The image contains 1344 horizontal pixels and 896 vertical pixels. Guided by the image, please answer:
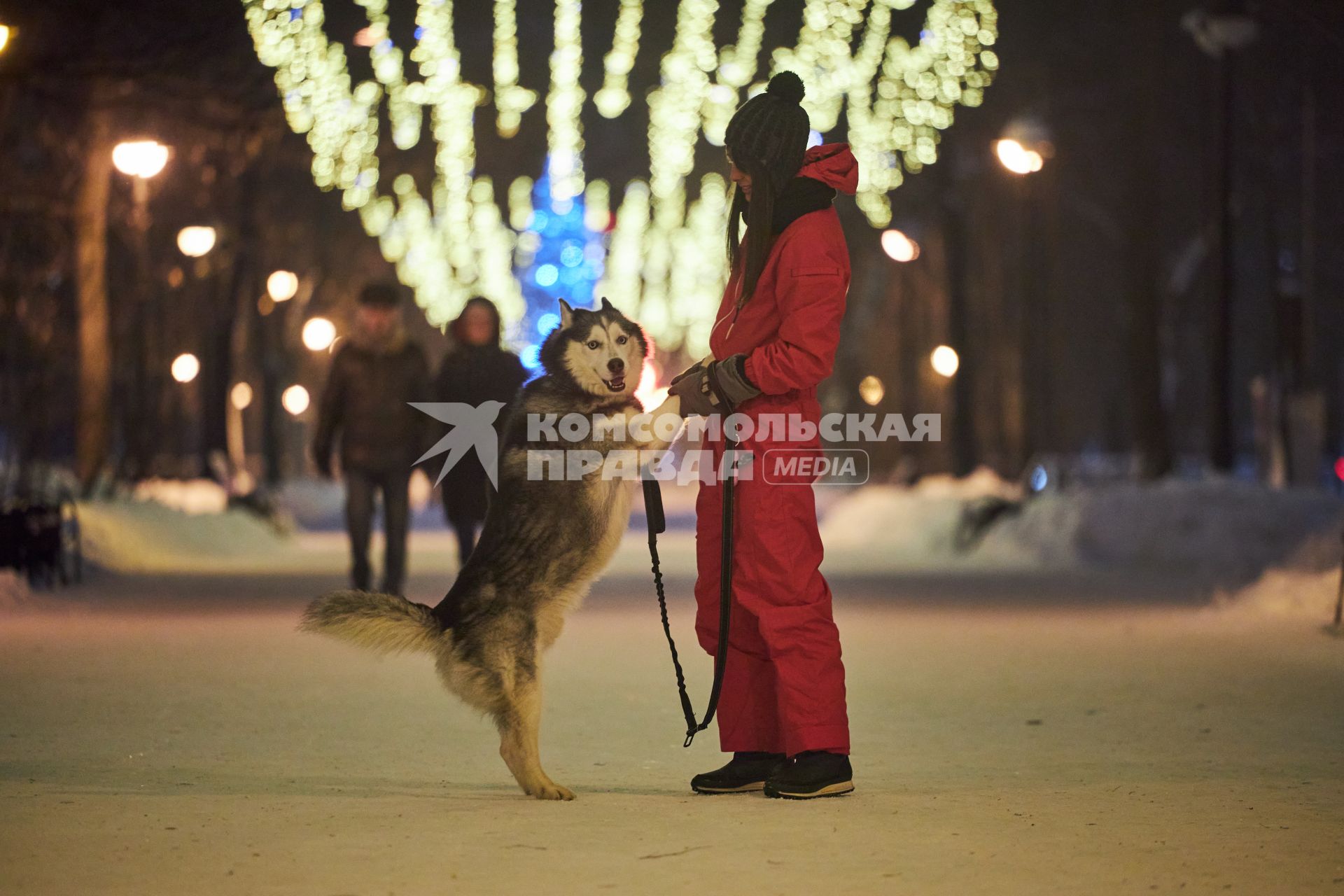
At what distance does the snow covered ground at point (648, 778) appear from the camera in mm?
5250

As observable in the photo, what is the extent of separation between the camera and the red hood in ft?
22.3

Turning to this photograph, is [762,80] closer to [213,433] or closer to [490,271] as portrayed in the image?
[213,433]

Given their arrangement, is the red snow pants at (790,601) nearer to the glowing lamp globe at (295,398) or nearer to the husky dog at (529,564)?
the husky dog at (529,564)

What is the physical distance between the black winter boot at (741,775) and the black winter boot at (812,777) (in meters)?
0.09

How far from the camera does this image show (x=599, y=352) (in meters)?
6.90

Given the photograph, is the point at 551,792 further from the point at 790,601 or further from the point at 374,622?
the point at 790,601

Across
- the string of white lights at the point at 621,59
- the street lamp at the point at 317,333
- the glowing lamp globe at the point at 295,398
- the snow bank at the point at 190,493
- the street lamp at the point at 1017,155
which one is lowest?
the snow bank at the point at 190,493

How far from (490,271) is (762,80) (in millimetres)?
29532

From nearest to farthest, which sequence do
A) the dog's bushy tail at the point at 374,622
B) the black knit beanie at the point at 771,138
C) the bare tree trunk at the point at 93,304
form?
the dog's bushy tail at the point at 374,622 → the black knit beanie at the point at 771,138 → the bare tree trunk at the point at 93,304

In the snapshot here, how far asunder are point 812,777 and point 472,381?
20.0 feet

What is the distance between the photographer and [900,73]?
2884 cm

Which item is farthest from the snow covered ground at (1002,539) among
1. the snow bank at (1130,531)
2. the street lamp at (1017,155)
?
the street lamp at (1017,155)

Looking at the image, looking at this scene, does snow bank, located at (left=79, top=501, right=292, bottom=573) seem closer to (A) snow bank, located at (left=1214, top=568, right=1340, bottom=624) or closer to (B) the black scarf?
(A) snow bank, located at (left=1214, top=568, right=1340, bottom=624)

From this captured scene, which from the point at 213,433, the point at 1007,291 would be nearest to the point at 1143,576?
the point at 213,433
